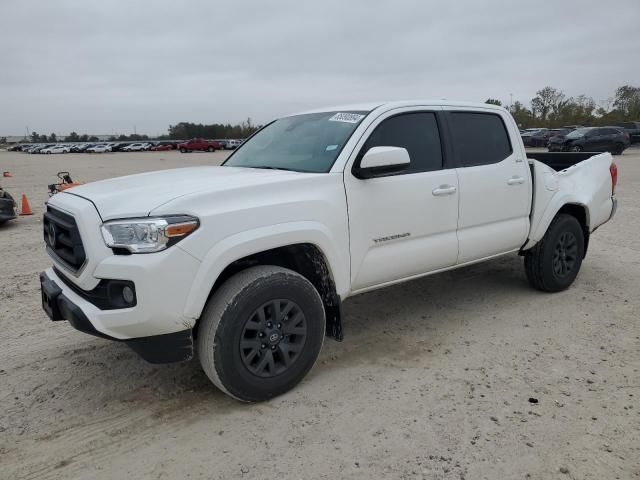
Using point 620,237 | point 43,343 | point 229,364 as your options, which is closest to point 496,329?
point 229,364

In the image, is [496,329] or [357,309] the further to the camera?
[357,309]

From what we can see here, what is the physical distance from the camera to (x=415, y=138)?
393 centimetres

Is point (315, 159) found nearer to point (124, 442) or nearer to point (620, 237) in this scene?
point (124, 442)

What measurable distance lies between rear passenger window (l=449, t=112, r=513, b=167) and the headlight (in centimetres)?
239

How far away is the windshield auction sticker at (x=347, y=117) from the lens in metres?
3.72

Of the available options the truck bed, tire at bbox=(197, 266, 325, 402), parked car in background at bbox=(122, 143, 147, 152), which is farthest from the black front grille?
parked car in background at bbox=(122, 143, 147, 152)

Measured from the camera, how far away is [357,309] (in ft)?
15.9

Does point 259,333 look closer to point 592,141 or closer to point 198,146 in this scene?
point 592,141

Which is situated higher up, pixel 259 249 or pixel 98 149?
pixel 98 149

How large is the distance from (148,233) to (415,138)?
220 cm

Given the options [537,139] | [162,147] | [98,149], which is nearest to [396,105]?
[537,139]

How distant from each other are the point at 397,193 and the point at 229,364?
5.39 ft

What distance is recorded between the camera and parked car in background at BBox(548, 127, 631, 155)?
83.8ft

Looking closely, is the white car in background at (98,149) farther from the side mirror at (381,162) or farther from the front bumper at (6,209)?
the side mirror at (381,162)
